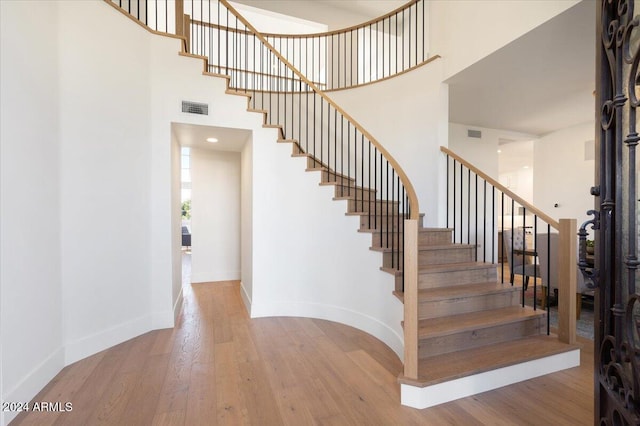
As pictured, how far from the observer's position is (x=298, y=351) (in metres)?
2.52

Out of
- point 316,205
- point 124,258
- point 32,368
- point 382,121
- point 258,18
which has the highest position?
point 258,18

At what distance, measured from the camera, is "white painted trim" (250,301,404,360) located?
2.72 meters

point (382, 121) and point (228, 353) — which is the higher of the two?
point (382, 121)

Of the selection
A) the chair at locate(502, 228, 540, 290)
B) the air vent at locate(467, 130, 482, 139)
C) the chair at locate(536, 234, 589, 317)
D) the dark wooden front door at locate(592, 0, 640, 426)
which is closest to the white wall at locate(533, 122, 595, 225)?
the chair at locate(502, 228, 540, 290)

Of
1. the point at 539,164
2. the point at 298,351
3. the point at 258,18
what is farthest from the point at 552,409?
the point at 258,18

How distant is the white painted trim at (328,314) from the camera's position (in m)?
2.72

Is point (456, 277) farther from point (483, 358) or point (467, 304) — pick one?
point (483, 358)

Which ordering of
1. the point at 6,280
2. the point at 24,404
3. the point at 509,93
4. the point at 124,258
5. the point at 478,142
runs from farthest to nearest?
the point at 478,142
the point at 509,93
the point at 124,258
the point at 24,404
the point at 6,280

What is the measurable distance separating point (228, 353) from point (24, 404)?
1.21m

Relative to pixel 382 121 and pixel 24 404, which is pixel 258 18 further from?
pixel 24 404

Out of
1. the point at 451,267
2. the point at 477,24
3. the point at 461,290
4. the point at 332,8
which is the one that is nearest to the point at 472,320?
Result: the point at 461,290

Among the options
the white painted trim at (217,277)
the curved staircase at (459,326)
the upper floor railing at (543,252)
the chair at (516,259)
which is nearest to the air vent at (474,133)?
the upper floor railing at (543,252)

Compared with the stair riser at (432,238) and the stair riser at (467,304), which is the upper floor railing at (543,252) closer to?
the stair riser at (467,304)

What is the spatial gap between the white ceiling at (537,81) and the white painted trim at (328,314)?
2805 millimetres
